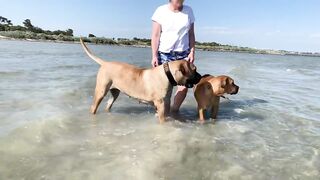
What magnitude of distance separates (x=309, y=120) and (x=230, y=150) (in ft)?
10.0

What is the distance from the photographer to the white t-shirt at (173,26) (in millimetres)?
6668

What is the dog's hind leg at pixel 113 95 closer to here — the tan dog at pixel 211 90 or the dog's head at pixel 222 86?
the tan dog at pixel 211 90

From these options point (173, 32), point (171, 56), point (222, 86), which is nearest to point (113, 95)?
point (171, 56)

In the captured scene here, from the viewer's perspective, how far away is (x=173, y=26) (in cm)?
669

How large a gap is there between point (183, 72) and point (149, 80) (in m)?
0.64

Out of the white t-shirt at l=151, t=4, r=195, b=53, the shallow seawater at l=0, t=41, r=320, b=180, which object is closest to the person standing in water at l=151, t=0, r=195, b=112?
the white t-shirt at l=151, t=4, r=195, b=53

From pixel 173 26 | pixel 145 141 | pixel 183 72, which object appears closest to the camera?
pixel 145 141

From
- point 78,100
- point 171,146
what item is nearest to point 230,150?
point 171,146

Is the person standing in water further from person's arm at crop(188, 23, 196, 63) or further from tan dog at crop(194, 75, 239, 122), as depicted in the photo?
tan dog at crop(194, 75, 239, 122)

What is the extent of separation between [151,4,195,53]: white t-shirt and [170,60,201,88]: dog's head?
77 centimetres

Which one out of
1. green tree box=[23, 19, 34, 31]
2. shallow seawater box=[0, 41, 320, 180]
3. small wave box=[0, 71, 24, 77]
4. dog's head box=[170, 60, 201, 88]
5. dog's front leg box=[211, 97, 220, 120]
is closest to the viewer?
shallow seawater box=[0, 41, 320, 180]

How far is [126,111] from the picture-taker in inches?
307

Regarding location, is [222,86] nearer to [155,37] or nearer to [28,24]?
[155,37]

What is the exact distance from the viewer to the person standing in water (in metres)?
6.66
